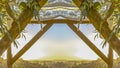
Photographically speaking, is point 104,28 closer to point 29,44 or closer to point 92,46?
point 92,46

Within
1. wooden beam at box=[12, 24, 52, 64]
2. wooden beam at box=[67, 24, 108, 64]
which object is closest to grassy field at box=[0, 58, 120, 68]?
wooden beam at box=[67, 24, 108, 64]

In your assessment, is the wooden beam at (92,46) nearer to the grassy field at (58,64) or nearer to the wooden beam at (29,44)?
the grassy field at (58,64)

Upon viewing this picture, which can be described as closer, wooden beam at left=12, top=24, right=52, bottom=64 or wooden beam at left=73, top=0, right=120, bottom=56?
wooden beam at left=73, top=0, right=120, bottom=56

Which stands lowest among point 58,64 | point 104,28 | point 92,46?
point 58,64

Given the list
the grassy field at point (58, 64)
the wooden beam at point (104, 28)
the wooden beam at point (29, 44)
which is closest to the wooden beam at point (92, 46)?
the grassy field at point (58, 64)

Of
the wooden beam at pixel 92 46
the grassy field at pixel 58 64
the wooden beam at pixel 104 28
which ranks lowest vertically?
the grassy field at pixel 58 64

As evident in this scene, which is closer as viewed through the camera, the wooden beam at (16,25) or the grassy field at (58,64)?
the wooden beam at (16,25)

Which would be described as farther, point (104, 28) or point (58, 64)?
point (58, 64)

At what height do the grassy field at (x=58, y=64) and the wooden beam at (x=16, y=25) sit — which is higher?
the wooden beam at (x=16, y=25)

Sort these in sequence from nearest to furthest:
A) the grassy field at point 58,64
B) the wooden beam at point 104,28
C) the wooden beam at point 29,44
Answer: the wooden beam at point 104,28, the wooden beam at point 29,44, the grassy field at point 58,64

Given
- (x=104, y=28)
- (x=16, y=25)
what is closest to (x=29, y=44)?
(x=16, y=25)

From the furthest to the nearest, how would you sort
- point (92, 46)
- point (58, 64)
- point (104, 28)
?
point (58, 64) → point (92, 46) → point (104, 28)

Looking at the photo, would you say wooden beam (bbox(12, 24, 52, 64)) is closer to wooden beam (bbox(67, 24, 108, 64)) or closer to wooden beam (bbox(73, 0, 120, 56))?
wooden beam (bbox(67, 24, 108, 64))

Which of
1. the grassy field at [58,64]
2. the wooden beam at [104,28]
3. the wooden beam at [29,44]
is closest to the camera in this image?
the wooden beam at [104,28]
